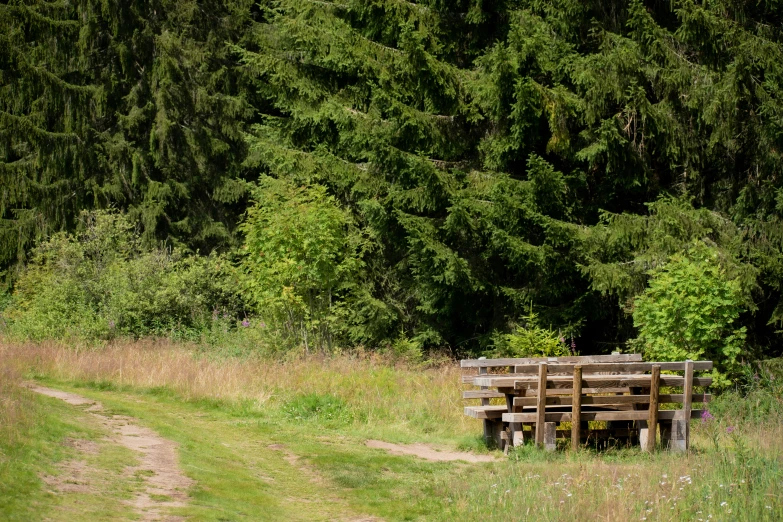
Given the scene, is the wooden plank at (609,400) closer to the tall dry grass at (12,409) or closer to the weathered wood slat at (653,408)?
the weathered wood slat at (653,408)

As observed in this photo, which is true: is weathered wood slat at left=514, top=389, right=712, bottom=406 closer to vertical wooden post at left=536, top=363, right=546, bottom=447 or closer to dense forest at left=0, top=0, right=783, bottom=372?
vertical wooden post at left=536, top=363, right=546, bottom=447

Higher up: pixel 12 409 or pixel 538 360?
pixel 538 360

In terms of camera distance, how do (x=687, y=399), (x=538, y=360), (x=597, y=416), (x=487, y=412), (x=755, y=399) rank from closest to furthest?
(x=597, y=416) < (x=687, y=399) < (x=487, y=412) < (x=538, y=360) < (x=755, y=399)

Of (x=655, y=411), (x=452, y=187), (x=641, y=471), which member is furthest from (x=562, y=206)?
(x=641, y=471)

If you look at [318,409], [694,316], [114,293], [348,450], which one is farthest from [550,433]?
[114,293]

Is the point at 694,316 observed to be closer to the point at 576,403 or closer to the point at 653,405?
the point at 653,405

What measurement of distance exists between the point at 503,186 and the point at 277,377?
6.50 meters

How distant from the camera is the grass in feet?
28.7

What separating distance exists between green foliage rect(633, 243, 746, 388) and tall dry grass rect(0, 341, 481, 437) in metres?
3.80

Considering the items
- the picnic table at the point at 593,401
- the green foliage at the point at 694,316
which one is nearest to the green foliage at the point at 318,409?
the picnic table at the point at 593,401

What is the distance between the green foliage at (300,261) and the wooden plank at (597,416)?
9.55 metres

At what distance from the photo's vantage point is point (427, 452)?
1293 cm

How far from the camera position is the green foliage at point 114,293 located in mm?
22484

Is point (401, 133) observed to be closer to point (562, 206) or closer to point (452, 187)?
point (452, 187)
